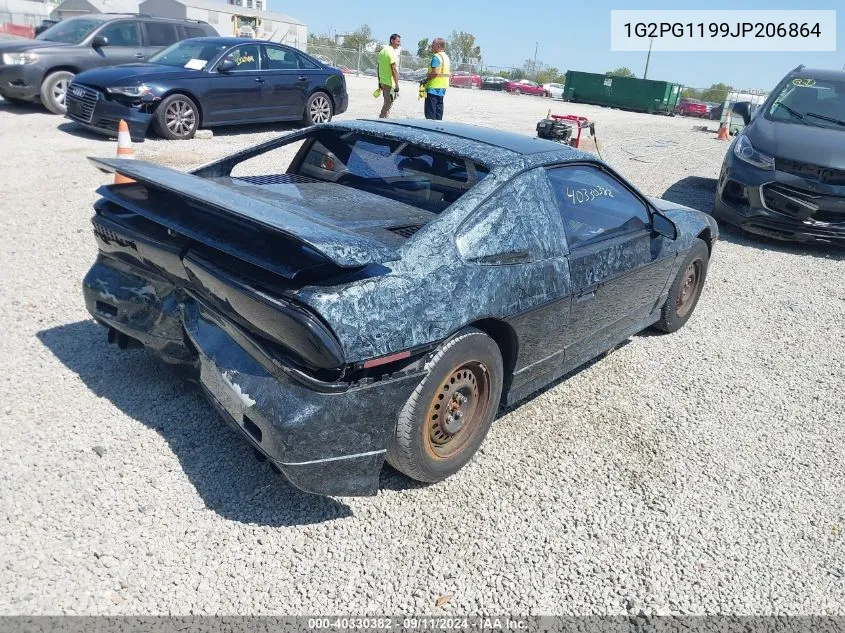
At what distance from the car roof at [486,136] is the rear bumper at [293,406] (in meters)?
1.50

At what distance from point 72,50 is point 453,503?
1150 centimetres

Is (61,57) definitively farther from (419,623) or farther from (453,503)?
(419,623)

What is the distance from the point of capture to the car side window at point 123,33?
38.3 ft

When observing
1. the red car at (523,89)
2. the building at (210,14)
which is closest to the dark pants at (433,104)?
the red car at (523,89)

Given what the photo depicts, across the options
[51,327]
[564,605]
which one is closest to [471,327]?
[564,605]

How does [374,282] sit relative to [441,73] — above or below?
below

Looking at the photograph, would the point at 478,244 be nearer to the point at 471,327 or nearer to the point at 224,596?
the point at 471,327

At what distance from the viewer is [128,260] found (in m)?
3.21

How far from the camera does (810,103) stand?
27.6 ft

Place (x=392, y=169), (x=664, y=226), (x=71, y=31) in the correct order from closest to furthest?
(x=392, y=169) < (x=664, y=226) < (x=71, y=31)

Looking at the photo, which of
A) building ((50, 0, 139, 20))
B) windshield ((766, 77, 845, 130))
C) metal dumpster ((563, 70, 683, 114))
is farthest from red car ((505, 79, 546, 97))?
building ((50, 0, 139, 20))

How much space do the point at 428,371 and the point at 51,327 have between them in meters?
2.77

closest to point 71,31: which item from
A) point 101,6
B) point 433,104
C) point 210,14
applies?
point 433,104

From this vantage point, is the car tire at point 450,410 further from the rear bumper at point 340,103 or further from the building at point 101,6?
the building at point 101,6
